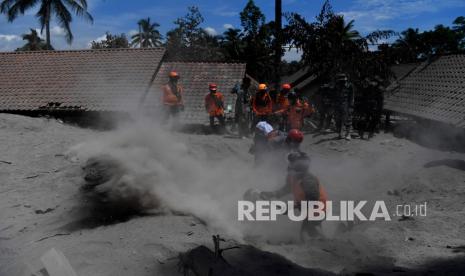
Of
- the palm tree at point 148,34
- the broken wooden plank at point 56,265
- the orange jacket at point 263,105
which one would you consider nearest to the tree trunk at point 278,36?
the orange jacket at point 263,105

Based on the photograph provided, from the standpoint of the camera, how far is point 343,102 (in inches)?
479

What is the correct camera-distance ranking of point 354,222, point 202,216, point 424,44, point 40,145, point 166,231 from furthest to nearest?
point 424,44 < point 40,145 < point 354,222 < point 202,216 < point 166,231

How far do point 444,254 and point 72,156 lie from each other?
725 cm

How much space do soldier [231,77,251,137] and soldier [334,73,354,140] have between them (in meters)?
2.52

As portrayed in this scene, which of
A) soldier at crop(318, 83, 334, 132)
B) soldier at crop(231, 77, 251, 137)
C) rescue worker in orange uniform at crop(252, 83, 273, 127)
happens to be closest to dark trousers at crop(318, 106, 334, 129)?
soldier at crop(318, 83, 334, 132)

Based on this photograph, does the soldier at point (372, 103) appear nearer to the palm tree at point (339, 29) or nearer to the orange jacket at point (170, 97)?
the palm tree at point (339, 29)

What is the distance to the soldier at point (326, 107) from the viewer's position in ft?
42.8

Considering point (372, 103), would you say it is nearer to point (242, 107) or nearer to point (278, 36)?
point (278, 36)

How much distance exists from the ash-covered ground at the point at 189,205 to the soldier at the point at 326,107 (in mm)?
2270

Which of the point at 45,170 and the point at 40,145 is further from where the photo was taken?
the point at 40,145

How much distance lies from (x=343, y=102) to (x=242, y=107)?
2.86 m

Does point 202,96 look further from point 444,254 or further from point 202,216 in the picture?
point 444,254

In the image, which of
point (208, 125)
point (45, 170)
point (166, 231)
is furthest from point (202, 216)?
point (208, 125)

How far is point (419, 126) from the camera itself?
14.8 meters
